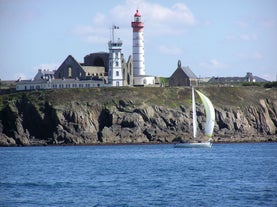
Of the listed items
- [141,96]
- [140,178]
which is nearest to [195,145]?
[141,96]

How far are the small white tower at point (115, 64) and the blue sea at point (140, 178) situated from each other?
41.9 m

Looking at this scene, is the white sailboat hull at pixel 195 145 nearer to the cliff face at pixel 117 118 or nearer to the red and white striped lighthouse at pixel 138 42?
the cliff face at pixel 117 118

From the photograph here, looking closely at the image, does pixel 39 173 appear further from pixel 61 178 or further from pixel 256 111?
pixel 256 111

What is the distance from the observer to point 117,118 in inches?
5202

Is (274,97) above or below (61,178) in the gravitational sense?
above

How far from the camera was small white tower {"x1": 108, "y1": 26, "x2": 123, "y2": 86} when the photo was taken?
151m

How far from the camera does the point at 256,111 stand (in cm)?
14450

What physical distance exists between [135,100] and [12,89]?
29.3 m

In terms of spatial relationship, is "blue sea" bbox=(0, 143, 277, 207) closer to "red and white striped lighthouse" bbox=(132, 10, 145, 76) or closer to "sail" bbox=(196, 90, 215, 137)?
"sail" bbox=(196, 90, 215, 137)

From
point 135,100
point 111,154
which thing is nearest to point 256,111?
point 135,100

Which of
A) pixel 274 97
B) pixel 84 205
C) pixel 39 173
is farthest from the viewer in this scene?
pixel 274 97

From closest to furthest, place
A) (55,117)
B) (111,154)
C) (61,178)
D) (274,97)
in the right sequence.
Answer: (61,178) → (111,154) → (55,117) → (274,97)

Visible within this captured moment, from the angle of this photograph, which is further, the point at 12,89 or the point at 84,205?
the point at 12,89

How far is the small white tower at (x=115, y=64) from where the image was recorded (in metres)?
151
